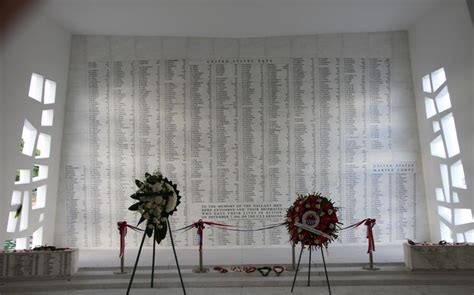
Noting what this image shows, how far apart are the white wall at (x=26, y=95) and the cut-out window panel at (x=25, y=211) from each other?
0.37 feet

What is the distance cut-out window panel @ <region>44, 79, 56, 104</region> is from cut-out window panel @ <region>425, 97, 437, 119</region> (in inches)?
318

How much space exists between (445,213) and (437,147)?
1.41 m

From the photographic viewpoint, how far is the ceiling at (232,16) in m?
7.86

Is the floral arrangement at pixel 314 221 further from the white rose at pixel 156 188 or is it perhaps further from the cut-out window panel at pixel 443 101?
the cut-out window panel at pixel 443 101

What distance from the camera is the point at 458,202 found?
7816 millimetres

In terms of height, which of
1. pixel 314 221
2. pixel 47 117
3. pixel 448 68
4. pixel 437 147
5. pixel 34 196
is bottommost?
pixel 314 221

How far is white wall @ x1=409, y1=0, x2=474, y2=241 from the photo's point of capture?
7.22 metres

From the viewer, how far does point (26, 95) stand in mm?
7492

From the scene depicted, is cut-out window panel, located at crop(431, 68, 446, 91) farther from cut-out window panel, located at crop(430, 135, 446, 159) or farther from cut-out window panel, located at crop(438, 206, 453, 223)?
cut-out window panel, located at crop(438, 206, 453, 223)

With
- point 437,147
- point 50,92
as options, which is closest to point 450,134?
point 437,147

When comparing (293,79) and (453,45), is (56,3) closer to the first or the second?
(293,79)

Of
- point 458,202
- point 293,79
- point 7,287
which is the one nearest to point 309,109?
point 293,79

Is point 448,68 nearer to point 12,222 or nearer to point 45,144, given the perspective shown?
point 45,144

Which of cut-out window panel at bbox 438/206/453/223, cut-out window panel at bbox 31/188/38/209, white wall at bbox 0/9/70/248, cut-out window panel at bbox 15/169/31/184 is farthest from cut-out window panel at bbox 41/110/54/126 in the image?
cut-out window panel at bbox 438/206/453/223
